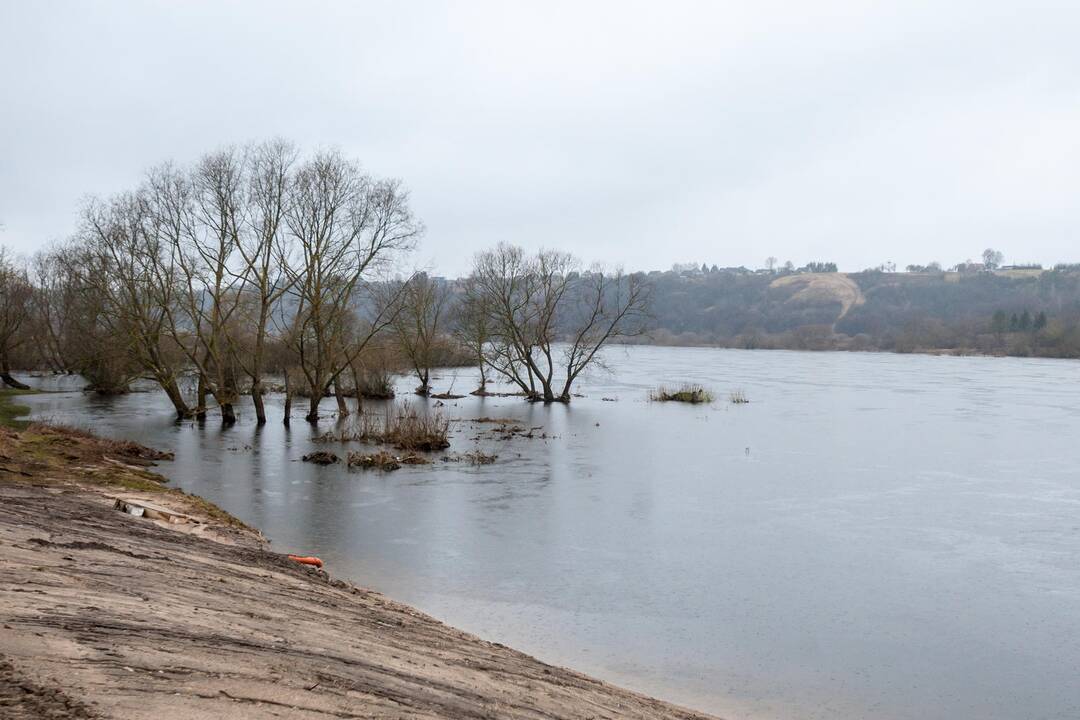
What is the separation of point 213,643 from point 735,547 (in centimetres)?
963

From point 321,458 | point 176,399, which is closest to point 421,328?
point 176,399

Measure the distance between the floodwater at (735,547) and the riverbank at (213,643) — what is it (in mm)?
1793

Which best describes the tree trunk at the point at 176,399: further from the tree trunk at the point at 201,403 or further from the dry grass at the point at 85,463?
the dry grass at the point at 85,463

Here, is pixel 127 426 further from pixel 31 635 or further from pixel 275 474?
pixel 31 635

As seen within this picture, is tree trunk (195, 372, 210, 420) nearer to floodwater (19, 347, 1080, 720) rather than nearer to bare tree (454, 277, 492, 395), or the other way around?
floodwater (19, 347, 1080, 720)

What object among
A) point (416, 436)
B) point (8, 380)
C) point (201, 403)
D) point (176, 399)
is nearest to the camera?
point (416, 436)

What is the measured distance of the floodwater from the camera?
27.8ft

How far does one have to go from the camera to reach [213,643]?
17.4 feet

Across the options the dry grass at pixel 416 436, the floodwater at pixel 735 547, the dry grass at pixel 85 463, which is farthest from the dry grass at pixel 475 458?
the dry grass at pixel 85 463

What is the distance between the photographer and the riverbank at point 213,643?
4.26m

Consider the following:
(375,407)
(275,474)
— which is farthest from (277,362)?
(275,474)

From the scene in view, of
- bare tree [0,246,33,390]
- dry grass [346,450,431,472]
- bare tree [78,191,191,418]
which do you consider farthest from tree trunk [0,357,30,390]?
dry grass [346,450,431,472]

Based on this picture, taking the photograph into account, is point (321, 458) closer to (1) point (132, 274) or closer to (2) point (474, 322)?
(1) point (132, 274)

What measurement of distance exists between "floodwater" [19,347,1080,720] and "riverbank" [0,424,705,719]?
5.88 ft
